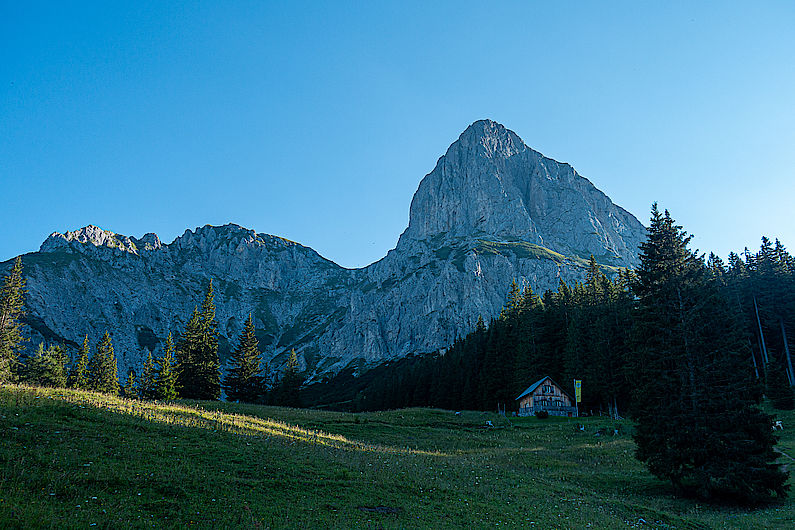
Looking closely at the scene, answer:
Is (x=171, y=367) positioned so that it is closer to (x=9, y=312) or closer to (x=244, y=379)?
(x=244, y=379)

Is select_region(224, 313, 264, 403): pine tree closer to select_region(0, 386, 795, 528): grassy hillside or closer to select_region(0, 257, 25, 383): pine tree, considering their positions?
select_region(0, 257, 25, 383): pine tree

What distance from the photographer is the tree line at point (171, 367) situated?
64.0 meters

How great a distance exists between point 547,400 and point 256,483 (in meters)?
59.7

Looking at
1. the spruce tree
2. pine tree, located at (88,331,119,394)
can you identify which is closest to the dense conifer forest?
the spruce tree

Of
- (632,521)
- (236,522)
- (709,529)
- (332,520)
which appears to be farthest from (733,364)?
(236,522)

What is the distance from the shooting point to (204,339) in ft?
230

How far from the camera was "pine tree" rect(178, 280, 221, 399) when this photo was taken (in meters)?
67.7

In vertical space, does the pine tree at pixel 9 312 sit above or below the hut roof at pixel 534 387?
above

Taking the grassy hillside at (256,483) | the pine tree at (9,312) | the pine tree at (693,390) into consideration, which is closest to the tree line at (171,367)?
the pine tree at (9,312)

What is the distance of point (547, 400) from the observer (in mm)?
66125

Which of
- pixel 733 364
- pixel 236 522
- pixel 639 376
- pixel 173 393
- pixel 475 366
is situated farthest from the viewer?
pixel 475 366

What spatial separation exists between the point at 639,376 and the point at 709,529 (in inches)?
437

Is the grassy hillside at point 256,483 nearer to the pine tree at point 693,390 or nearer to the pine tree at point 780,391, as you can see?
the pine tree at point 693,390

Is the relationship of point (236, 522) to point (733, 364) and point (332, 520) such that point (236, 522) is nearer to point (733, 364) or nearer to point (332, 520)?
point (332, 520)
